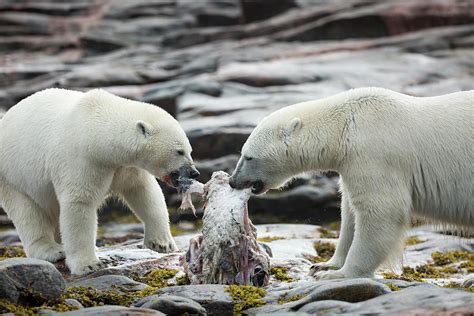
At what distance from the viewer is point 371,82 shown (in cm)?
1880

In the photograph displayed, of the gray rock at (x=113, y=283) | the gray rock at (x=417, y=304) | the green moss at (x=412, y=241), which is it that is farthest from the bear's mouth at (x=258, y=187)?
the green moss at (x=412, y=241)

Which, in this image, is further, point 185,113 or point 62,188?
point 185,113

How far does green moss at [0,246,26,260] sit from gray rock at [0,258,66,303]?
14.3 feet

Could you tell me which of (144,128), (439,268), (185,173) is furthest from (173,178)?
(439,268)

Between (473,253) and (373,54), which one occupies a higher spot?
(373,54)

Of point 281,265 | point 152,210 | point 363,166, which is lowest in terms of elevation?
point 281,265

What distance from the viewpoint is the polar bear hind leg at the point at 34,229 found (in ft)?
31.5

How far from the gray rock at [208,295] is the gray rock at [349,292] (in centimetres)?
81

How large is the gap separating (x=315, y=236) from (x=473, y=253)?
7.73 feet

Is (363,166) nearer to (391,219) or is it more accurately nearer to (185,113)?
(391,219)

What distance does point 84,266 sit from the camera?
891 cm

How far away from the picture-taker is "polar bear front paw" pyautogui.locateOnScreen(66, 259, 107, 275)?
349 inches

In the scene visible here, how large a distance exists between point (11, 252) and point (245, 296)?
5425mm

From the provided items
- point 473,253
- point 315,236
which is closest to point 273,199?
point 315,236
